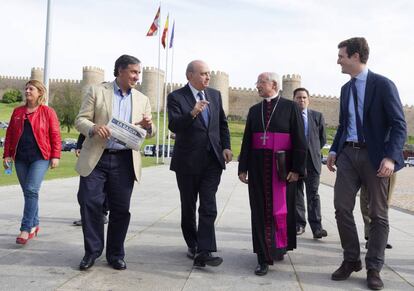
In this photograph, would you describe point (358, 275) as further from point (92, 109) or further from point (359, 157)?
point (92, 109)

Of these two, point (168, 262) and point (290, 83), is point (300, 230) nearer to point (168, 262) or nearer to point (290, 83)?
point (168, 262)

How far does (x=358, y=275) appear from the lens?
4613 millimetres

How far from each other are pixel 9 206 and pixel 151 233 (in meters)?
3.48

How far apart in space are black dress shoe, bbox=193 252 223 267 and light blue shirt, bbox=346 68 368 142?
5.62ft

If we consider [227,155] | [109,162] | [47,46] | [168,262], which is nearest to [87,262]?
[168,262]

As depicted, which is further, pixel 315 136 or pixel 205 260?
pixel 315 136

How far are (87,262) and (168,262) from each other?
81 cm

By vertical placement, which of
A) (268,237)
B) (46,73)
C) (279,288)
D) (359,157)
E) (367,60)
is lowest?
(279,288)

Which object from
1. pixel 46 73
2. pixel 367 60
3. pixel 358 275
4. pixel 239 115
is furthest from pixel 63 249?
pixel 239 115

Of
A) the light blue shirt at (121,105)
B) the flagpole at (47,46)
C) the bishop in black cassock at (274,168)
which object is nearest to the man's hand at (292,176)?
the bishop in black cassock at (274,168)

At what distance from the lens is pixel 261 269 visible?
4.55 metres

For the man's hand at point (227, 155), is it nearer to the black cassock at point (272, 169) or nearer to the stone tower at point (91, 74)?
the black cassock at point (272, 169)

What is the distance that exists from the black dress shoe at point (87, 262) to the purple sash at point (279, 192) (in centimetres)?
175

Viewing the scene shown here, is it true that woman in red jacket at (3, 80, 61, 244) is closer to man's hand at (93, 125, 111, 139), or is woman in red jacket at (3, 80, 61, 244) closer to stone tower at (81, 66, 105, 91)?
man's hand at (93, 125, 111, 139)
